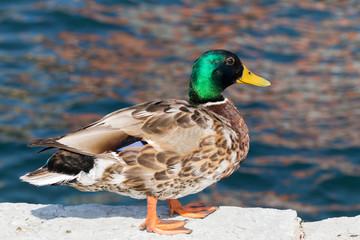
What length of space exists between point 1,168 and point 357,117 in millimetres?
5705

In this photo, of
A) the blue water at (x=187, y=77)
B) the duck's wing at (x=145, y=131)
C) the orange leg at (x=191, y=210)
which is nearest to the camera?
the duck's wing at (x=145, y=131)

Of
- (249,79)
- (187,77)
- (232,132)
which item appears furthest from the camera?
(187,77)

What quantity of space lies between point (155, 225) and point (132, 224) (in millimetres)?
239

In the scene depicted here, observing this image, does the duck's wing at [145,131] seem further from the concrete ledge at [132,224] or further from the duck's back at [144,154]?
the concrete ledge at [132,224]

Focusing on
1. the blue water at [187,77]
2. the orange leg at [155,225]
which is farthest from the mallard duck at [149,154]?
the blue water at [187,77]

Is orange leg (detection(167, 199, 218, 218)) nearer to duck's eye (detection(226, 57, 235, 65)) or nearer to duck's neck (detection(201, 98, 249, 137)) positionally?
duck's neck (detection(201, 98, 249, 137))

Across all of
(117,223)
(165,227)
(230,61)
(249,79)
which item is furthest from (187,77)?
(165,227)

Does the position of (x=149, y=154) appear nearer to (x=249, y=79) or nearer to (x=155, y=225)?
(x=155, y=225)

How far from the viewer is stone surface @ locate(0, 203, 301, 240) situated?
188 inches

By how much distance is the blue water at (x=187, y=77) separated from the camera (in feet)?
28.7

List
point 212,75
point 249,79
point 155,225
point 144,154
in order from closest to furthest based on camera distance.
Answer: point 144,154, point 155,225, point 212,75, point 249,79

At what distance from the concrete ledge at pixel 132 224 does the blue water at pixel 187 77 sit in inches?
121

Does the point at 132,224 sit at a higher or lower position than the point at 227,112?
lower

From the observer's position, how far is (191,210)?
5246mm
